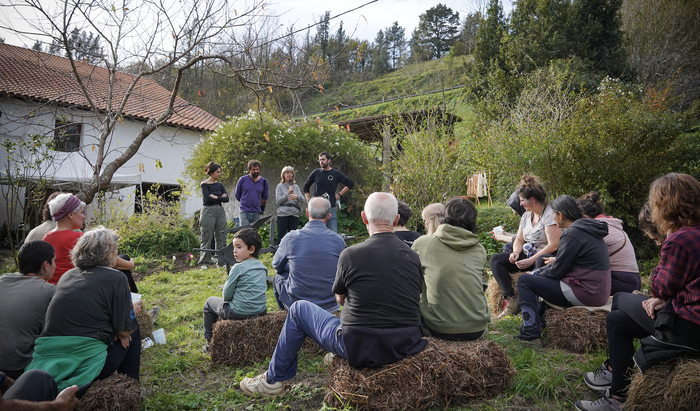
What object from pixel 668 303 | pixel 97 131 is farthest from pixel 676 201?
pixel 97 131

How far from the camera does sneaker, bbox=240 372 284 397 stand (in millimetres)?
2924

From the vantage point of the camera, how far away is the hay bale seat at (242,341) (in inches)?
140

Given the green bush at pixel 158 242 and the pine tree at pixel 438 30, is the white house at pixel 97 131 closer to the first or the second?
the green bush at pixel 158 242

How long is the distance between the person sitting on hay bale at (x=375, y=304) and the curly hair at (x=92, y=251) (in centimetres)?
132

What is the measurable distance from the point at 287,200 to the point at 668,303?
232 inches

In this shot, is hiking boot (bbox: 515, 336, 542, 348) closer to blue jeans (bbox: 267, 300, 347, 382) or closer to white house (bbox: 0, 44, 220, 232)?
blue jeans (bbox: 267, 300, 347, 382)

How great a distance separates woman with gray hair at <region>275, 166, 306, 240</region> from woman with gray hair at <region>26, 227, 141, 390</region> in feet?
15.0

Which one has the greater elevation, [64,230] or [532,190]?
[532,190]

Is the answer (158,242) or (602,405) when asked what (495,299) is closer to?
(602,405)

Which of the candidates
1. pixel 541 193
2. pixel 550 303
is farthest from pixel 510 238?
pixel 550 303

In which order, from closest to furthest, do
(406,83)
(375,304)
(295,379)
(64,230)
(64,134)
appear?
Answer: (375,304) < (295,379) < (64,230) < (64,134) < (406,83)

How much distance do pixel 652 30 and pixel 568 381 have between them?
23883 millimetres

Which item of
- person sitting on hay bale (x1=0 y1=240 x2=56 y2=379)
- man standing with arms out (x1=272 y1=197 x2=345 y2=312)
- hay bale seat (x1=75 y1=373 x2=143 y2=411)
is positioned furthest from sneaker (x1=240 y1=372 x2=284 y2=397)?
person sitting on hay bale (x1=0 y1=240 x2=56 y2=379)

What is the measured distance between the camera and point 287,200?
7402 mm
